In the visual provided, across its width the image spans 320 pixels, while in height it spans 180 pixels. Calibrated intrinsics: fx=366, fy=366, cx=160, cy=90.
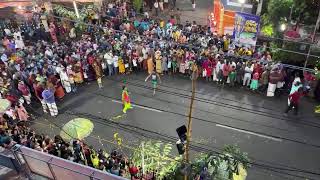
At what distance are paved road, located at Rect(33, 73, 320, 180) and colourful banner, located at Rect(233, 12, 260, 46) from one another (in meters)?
2.73

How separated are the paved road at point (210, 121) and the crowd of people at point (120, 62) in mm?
687

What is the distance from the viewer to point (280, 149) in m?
14.2

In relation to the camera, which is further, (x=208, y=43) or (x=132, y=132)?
(x=208, y=43)

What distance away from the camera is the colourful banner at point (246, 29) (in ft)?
59.4

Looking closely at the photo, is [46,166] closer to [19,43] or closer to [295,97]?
[295,97]

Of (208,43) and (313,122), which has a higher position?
(208,43)

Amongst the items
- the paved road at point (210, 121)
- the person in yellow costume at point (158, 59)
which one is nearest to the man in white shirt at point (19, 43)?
the paved road at point (210, 121)

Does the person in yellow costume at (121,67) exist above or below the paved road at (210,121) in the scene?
above

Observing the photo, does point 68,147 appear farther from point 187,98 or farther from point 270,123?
point 270,123

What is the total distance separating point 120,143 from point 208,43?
7981 mm

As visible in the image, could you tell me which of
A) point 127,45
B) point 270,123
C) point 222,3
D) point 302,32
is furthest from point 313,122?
point 127,45

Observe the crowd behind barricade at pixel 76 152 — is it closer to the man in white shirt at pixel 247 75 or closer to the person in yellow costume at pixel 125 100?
the person in yellow costume at pixel 125 100

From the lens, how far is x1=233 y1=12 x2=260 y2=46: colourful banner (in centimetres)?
1809

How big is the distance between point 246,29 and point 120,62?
6670 mm
